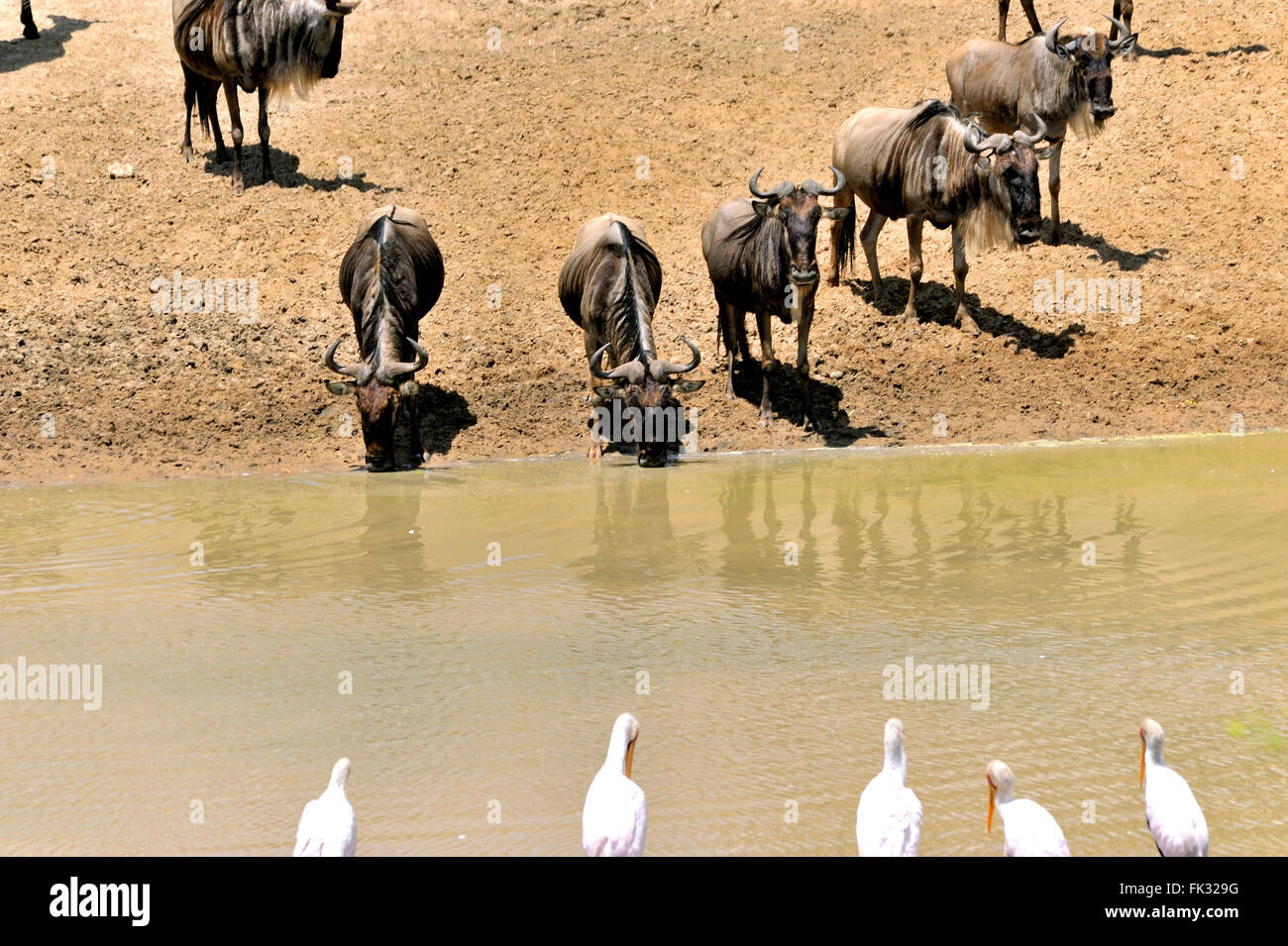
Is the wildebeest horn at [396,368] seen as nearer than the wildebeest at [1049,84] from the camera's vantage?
Yes

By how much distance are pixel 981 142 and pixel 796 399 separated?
3.54 meters

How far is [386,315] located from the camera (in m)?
13.5

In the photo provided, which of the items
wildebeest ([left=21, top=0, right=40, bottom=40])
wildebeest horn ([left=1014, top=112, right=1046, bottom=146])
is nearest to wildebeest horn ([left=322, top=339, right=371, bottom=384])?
wildebeest horn ([left=1014, top=112, right=1046, bottom=146])

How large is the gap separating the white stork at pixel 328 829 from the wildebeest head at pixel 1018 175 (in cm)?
1221

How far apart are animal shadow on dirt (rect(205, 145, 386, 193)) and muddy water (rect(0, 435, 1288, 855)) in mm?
9102

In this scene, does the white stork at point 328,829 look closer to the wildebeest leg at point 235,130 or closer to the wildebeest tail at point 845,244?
the wildebeest tail at point 845,244

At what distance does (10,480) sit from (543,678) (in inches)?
344

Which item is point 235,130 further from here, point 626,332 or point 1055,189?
point 1055,189

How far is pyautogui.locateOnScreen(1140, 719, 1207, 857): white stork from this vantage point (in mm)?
3930

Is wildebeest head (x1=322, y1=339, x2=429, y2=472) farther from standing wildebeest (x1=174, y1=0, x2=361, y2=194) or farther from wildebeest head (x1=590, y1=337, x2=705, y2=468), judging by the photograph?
standing wildebeest (x1=174, y1=0, x2=361, y2=194)

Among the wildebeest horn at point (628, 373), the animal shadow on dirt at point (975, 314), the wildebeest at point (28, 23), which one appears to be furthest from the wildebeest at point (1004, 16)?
the wildebeest at point (28, 23)

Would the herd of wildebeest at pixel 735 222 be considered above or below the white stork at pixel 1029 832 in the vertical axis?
above

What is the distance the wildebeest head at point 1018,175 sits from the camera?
47.9 feet
